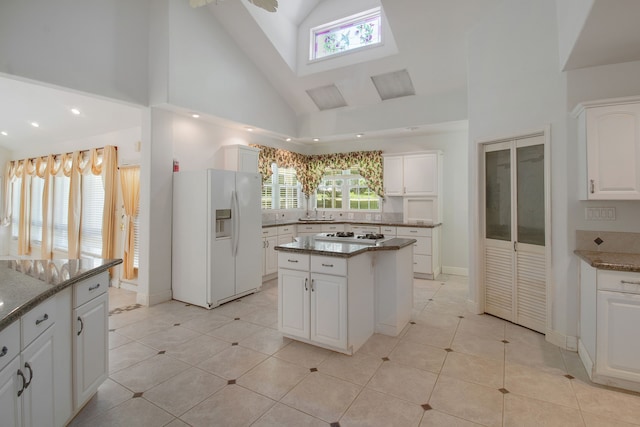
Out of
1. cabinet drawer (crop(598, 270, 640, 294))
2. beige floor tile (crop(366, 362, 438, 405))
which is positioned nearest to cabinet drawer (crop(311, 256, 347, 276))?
beige floor tile (crop(366, 362, 438, 405))

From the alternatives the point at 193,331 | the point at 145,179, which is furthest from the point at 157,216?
the point at 193,331

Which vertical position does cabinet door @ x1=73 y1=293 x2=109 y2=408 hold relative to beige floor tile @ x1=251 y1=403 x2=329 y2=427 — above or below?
above

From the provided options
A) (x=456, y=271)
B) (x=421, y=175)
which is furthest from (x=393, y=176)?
(x=456, y=271)

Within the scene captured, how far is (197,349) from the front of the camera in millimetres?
Result: 2996

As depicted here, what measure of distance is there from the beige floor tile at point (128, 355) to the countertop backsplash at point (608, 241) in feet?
13.2

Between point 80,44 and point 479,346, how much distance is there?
5.19m

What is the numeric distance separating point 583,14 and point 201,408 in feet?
12.6

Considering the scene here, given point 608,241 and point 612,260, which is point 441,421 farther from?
point 608,241

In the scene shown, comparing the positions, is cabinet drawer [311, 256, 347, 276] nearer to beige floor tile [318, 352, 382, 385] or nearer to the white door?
beige floor tile [318, 352, 382, 385]

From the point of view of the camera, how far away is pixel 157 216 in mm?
4254

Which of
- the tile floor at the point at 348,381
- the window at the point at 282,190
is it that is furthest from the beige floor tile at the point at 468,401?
the window at the point at 282,190

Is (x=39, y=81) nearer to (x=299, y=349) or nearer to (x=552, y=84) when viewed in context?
(x=299, y=349)

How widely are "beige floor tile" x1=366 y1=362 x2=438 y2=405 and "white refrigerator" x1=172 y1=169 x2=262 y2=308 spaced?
2451 mm

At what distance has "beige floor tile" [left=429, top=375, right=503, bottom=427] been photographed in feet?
6.72
